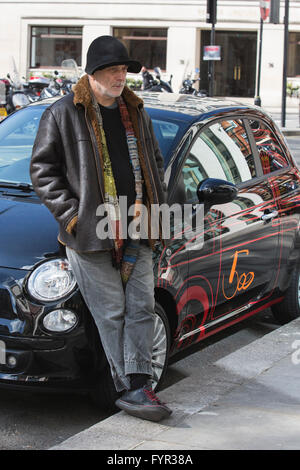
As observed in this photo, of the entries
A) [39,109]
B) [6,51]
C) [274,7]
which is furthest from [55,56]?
[39,109]

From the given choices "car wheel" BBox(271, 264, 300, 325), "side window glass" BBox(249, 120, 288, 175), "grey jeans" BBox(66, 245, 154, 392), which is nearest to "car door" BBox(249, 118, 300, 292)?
"side window glass" BBox(249, 120, 288, 175)

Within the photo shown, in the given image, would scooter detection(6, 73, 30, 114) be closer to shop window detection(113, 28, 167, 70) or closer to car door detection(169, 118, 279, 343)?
car door detection(169, 118, 279, 343)

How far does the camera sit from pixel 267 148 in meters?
6.08

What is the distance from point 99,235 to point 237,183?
176 centimetres

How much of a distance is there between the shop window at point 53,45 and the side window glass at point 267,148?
42047 millimetres

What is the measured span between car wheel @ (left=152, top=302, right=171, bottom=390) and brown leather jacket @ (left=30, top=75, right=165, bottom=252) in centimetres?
67

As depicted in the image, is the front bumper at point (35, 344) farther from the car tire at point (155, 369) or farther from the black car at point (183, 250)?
the car tire at point (155, 369)

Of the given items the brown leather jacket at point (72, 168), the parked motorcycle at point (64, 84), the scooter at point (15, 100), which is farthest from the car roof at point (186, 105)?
the scooter at point (15, 100)

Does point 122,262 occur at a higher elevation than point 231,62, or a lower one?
lower

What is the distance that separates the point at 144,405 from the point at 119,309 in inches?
18.0

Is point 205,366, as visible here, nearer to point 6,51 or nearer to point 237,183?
point 237,183

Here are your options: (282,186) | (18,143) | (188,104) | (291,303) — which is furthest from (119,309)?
(291,303)

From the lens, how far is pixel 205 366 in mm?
5059

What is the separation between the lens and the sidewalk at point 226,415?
144 inches
